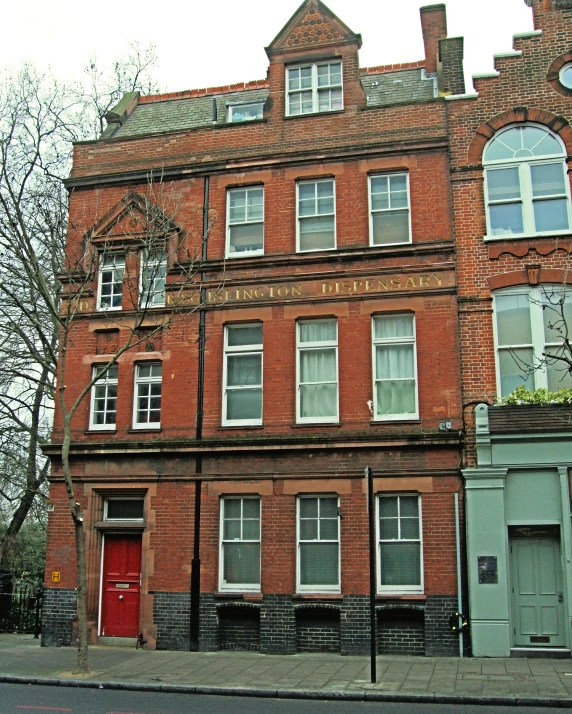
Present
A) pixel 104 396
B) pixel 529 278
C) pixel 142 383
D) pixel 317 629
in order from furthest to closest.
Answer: pixel 104 396, pixel 142 383, pixel 529 278, pixel 317 629

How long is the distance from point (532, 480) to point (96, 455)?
32.2ft

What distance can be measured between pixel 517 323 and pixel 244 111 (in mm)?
9757

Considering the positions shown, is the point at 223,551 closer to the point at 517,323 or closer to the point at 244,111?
the point at 517,323

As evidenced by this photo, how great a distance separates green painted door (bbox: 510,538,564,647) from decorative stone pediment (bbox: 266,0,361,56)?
12793mm

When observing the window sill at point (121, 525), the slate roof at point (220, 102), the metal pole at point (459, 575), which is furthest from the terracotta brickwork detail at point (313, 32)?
the window sill at point (121, 525)

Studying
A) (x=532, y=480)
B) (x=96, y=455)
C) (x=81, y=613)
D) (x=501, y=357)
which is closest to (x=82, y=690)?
(x=81, y=613)

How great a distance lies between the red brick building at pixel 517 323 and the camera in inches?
615

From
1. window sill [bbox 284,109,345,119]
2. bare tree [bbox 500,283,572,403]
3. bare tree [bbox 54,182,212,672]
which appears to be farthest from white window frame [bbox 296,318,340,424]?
window sill [bbox 284,109,345,119]

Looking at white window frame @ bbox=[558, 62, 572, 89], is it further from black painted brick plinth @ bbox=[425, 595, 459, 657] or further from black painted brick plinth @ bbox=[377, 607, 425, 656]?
black painted brick plinth @ bbox=[377, 607, 425, 656]

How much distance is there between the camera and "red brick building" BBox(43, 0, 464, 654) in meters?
16.7

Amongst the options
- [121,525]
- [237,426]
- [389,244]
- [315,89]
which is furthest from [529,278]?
[121,525]

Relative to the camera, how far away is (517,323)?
673 inches

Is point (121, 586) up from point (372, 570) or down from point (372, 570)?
down

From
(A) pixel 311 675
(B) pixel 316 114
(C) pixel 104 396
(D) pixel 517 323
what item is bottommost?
(A) pixel 311 675
